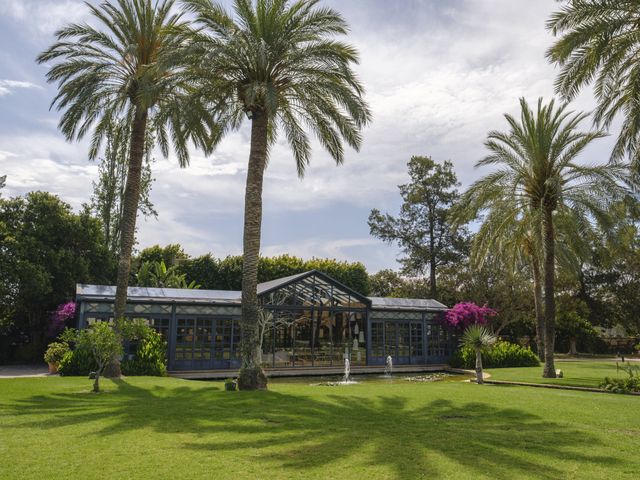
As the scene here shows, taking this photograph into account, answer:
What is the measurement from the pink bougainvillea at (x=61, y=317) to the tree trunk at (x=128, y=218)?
6.46m

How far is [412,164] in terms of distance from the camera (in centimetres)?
4194

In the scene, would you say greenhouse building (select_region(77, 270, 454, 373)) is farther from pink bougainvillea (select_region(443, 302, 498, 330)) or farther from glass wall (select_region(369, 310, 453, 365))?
pink bougainvillea (select_region(443, 302, 498, 330))

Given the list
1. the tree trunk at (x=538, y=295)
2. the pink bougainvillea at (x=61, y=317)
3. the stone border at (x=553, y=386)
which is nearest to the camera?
the stone border at (x=553, y=386)

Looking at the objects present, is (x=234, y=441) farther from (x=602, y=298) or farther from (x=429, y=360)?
(x=602, y=298)

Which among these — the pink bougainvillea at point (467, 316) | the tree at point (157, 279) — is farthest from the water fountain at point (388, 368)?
the tree at point (157, 279)

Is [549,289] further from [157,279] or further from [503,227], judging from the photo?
[157,279]

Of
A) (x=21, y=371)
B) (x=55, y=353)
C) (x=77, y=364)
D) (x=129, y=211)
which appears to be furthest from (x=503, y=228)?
(x=21, y=371)

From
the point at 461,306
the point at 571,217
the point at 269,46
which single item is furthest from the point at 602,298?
the point at 269,46

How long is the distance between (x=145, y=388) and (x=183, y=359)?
24.6 feet

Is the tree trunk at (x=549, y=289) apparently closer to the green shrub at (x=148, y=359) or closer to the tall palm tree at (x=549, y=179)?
the tall palm tree at (x=549, y=179)

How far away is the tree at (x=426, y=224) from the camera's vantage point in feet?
133

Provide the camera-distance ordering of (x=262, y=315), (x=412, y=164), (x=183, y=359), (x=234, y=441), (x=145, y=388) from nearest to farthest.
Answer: (x=234, y=441) < (x=145, y=388) < (x=183, y=359) < (x=262, y=315) < (x=412, y=164)

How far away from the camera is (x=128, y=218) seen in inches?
667

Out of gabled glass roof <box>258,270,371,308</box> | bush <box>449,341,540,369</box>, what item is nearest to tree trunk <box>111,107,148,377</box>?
gabled glass roof <box>258,270,371,308</box>
